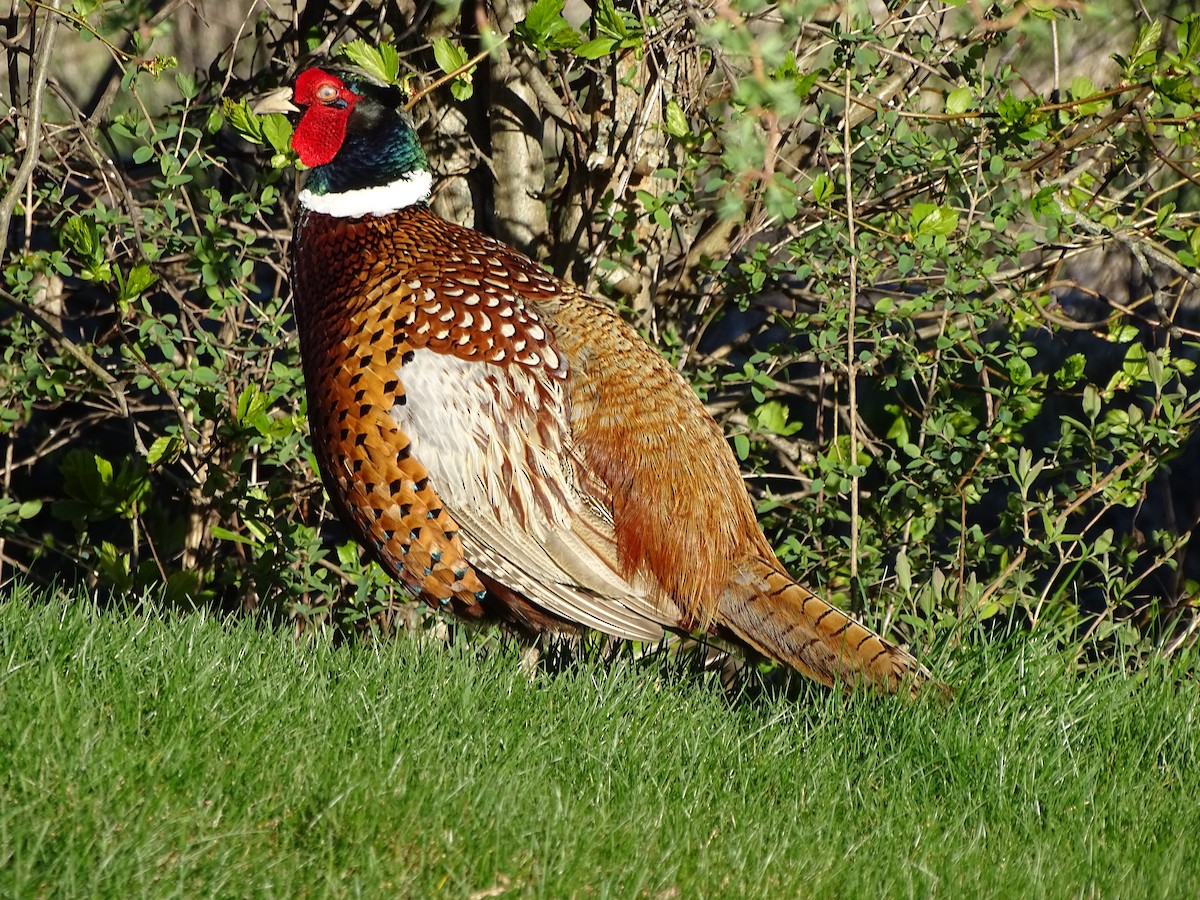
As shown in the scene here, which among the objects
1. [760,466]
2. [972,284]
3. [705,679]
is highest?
[972,284]

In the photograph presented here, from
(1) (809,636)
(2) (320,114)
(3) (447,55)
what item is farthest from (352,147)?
(1) (809,636)

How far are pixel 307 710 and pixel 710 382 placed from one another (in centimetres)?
183

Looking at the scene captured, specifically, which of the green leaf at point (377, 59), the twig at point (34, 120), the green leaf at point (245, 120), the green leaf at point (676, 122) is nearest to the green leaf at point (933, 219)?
the green leaf at point (676, 122)

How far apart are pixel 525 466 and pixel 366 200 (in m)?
0.84

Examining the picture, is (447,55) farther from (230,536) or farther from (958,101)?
(230,536)

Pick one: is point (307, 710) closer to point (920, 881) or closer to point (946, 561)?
point (920, 881)

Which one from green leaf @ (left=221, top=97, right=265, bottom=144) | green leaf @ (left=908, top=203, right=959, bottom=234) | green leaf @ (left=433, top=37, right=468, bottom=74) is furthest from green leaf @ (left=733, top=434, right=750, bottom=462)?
green leaf @ (left=221, top=97, right=265, bottom=144)

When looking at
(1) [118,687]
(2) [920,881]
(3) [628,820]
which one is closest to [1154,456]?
(2) [920,881]

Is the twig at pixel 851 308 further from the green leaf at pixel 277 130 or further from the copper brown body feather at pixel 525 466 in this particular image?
the green leaf at pixel 277 130

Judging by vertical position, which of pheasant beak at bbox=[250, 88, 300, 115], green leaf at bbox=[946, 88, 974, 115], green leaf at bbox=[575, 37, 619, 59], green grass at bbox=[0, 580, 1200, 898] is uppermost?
green leaf at bbox=[946, 88, 974, 115]

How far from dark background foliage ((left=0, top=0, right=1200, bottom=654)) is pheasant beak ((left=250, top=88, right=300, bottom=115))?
0.89ft

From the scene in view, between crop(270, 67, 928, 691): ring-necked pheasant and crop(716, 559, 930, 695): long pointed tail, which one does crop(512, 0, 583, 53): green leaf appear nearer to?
crop(270, 67, 928, 691): ring-necked pheasant

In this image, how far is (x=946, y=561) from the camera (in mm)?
4543

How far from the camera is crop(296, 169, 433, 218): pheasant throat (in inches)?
141
